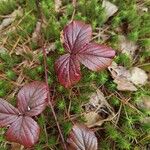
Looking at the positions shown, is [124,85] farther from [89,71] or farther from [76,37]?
[76,37]

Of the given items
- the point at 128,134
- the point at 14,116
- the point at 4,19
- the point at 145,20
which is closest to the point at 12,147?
the point at 14,116

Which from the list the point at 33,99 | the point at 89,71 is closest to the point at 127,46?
the point at 89,71

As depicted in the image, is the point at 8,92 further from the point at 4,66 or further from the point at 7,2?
the point at 7,2

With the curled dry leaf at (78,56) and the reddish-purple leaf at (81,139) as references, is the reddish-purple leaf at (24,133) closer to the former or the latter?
the reddish-purple leaf at (81,139)

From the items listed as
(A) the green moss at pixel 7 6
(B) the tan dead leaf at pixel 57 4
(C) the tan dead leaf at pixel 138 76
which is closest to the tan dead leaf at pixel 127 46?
(C) the tan dead leaf at pixel 138 76

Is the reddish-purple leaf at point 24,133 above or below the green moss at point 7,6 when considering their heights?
below
